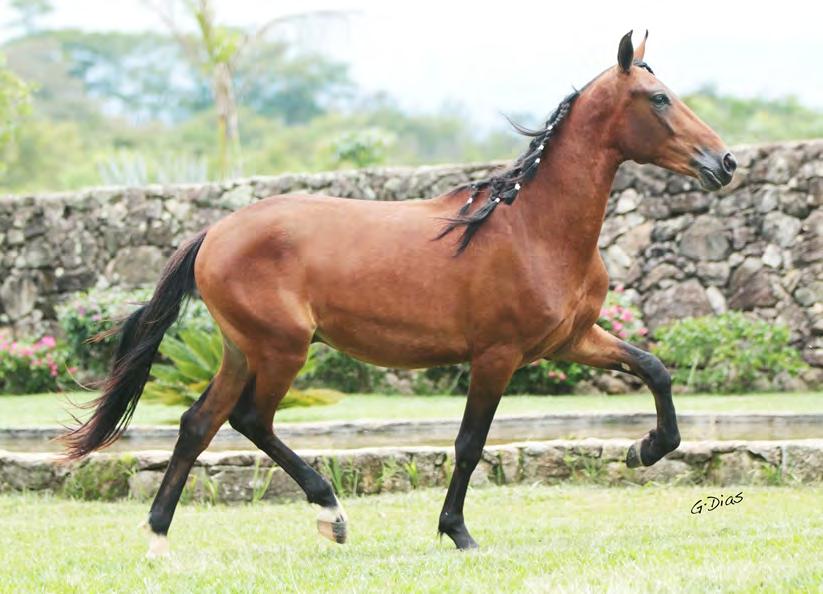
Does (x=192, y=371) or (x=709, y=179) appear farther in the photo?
(x=192, y=371)

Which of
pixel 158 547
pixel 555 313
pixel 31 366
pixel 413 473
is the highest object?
pixel 555 313

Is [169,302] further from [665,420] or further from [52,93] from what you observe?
[52,93]

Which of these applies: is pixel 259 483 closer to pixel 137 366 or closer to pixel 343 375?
pixel 137 366

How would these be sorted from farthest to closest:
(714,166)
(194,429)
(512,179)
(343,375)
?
(343,375) → (512,179) → (194,429) → (714,166)

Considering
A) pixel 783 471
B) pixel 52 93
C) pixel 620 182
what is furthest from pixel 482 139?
pixel 783 471

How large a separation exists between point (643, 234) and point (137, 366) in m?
8.71

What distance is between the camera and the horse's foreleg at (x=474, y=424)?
18.3ft

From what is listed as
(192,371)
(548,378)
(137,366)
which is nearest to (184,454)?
(137,366)

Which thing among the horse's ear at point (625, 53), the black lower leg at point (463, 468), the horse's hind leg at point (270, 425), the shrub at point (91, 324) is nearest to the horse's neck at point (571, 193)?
the horse's ear at point (625, 53)

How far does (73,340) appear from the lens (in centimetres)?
1452

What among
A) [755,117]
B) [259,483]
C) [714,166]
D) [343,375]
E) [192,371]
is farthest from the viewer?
[755,117]

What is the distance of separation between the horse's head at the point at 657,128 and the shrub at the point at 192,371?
630 cm

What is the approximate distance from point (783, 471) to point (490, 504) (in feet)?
5.73

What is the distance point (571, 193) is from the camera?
578 centimetres
